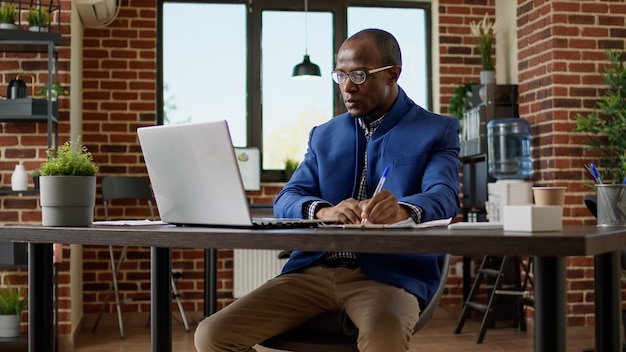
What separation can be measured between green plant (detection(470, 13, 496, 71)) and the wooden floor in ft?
5.99

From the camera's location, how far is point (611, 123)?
486 cm

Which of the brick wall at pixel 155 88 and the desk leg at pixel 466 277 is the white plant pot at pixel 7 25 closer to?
the brick wall at pixel 155 88

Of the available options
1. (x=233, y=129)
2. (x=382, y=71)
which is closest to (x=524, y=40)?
(x=233, y=129)

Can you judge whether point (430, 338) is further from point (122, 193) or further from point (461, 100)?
point (122, 193)

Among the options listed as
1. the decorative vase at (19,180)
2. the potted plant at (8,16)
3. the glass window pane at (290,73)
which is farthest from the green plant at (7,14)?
the glass window pane at (290,73)

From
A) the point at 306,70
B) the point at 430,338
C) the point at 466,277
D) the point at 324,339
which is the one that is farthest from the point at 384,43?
the point at 466,277

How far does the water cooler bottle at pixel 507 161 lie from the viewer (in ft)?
16.6

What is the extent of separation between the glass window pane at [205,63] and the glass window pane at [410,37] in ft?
3.17

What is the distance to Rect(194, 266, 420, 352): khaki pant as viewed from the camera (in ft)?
6.01

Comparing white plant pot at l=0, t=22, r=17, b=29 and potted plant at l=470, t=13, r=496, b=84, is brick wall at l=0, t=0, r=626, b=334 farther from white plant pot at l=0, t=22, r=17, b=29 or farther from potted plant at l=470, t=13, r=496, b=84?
white plant pot at l=0, t=22, r=17, b=29

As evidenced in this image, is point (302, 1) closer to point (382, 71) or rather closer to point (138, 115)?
point (138, 115)

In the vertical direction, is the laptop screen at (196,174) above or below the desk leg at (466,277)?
above

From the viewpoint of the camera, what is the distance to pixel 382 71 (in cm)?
235

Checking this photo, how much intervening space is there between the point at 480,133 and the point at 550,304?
4.08m
